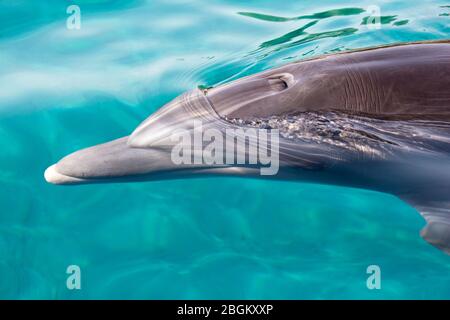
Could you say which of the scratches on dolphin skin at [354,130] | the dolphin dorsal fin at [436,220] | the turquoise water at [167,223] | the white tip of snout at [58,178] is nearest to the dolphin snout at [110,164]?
the white tip of snout at [58,178]

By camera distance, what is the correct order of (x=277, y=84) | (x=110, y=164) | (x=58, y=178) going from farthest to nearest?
(x=58, y=178)
(x=110, y=164)
(x=277, y=84)

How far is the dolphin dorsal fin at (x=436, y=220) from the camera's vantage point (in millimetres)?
3895

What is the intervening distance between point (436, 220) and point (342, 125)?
0.89 m

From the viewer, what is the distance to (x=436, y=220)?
156 inches

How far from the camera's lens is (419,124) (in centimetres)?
394

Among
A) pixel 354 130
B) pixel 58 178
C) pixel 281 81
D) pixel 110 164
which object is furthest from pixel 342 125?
pixel 58 178

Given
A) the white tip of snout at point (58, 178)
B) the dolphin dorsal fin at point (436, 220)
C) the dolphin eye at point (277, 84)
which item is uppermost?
the dolphin eye at point (277, 84)

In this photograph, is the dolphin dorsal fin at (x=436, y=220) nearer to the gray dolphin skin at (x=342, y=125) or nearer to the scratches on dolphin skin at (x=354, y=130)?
the gray dolphin skin at (x=342, y=125)

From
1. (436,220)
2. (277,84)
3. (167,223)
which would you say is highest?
(277,84)

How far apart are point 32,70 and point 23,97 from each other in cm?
63

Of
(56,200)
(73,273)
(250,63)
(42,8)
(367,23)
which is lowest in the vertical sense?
(73,273)

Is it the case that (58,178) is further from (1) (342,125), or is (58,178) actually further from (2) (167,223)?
(1) (342,125)
